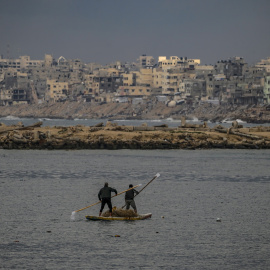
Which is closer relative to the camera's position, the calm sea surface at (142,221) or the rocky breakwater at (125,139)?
the calm sea surface at (142,221)

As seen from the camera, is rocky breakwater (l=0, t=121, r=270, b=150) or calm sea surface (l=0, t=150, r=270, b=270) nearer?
calm sea surface (l=0, t=150, r=270, b=270)

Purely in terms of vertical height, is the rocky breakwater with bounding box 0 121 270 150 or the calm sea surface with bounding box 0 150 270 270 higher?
the rocky breakwater with bounding box 0 121 270 150

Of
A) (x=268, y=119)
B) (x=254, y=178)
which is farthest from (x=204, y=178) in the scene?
(x=268, y=119)

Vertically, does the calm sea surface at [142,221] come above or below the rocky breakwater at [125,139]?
below

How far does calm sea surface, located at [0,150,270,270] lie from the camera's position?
25375 mm

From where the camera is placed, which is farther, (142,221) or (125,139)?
(125,139)

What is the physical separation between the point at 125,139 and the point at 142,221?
41224mm

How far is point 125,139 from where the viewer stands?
239 feet

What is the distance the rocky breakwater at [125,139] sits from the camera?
72438 mm

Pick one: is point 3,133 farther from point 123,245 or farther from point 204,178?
point 123,245

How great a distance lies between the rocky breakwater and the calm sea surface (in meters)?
11.4

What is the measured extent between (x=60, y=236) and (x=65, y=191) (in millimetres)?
14272

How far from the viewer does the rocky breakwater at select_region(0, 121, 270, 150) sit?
238ft

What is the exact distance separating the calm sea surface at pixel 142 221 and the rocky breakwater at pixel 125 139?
37.5 feet
